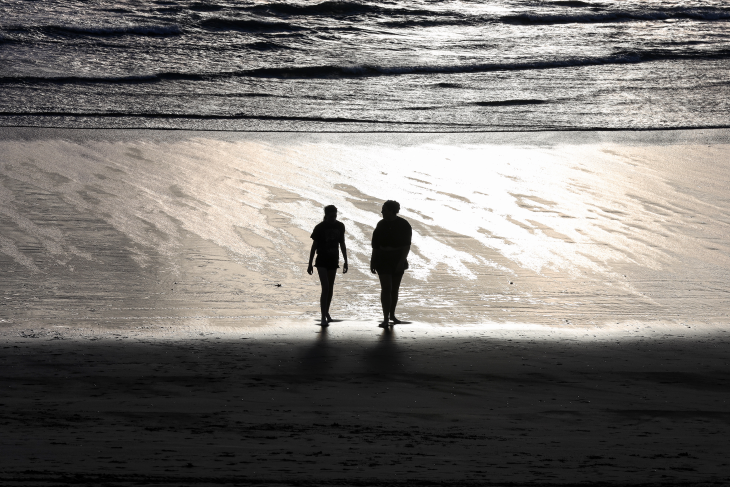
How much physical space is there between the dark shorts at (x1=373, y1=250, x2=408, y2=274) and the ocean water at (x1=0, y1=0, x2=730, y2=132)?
1128 cm

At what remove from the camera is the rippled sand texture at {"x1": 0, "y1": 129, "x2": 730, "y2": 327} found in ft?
32.0

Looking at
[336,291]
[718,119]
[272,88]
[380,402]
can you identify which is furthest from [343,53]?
[380,402]

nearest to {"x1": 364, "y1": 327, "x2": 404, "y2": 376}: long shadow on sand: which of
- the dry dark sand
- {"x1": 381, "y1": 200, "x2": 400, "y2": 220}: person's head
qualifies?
the dry dark sand

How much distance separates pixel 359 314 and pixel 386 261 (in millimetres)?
863

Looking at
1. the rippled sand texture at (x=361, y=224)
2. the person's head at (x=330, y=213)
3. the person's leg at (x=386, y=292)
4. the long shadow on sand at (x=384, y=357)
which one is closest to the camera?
the long shadow on sand at (x=384, y=357)

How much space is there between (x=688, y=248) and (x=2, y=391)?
9776 millimetres

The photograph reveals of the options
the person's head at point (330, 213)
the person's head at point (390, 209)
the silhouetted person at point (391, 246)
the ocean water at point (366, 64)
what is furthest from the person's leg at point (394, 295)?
the ocean water at point (366, 64)

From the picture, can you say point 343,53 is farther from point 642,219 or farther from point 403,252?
point 403,252

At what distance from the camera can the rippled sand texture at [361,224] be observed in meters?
9.74

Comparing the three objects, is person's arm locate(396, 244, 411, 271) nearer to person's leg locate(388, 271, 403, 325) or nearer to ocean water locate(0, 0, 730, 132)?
person's leg locate(388, 271, 403, 325)

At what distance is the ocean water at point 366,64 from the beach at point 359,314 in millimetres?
2344

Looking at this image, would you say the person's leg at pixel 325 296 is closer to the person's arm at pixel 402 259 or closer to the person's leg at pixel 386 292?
the person's leg at pixel 386 292

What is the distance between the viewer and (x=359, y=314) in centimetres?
951

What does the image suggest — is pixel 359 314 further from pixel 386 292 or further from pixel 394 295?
pixel 386 292
